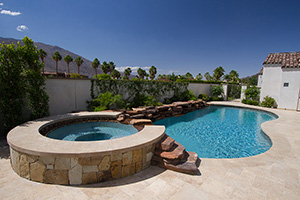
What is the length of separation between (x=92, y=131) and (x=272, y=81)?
52.0 ft

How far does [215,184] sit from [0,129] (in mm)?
7898

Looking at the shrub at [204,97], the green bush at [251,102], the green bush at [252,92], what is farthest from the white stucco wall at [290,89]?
the shrub at [204,97]

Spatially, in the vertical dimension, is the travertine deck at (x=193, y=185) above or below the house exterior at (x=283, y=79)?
below

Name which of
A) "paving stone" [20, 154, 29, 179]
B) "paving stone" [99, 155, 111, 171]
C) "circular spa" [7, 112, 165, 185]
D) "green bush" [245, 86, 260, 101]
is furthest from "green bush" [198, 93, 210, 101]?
"paving stone" [20, 154, 29, 179]

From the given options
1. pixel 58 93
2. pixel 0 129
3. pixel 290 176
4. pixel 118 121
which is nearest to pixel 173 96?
pixel 118 121

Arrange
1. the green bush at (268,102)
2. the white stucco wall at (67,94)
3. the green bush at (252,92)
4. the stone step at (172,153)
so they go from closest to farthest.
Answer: the stone step at (172,153) < the white stucco wall at (67,94) < the green bush at (268,102) < the green bush at (252,92)

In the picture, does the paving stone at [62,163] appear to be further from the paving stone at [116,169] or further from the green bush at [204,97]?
the green bush at [204,97]

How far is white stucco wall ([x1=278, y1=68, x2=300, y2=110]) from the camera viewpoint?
11.4 m

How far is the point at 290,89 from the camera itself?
1171cm

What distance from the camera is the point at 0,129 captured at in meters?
5.50

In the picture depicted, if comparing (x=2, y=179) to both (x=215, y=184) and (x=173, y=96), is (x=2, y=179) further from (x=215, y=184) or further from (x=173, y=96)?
(x=173, y=96)

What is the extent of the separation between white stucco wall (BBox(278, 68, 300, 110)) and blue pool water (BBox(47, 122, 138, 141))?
14.2 m

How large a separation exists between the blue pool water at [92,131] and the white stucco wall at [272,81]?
46.6 ft

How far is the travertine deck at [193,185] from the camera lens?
2.42 meters
